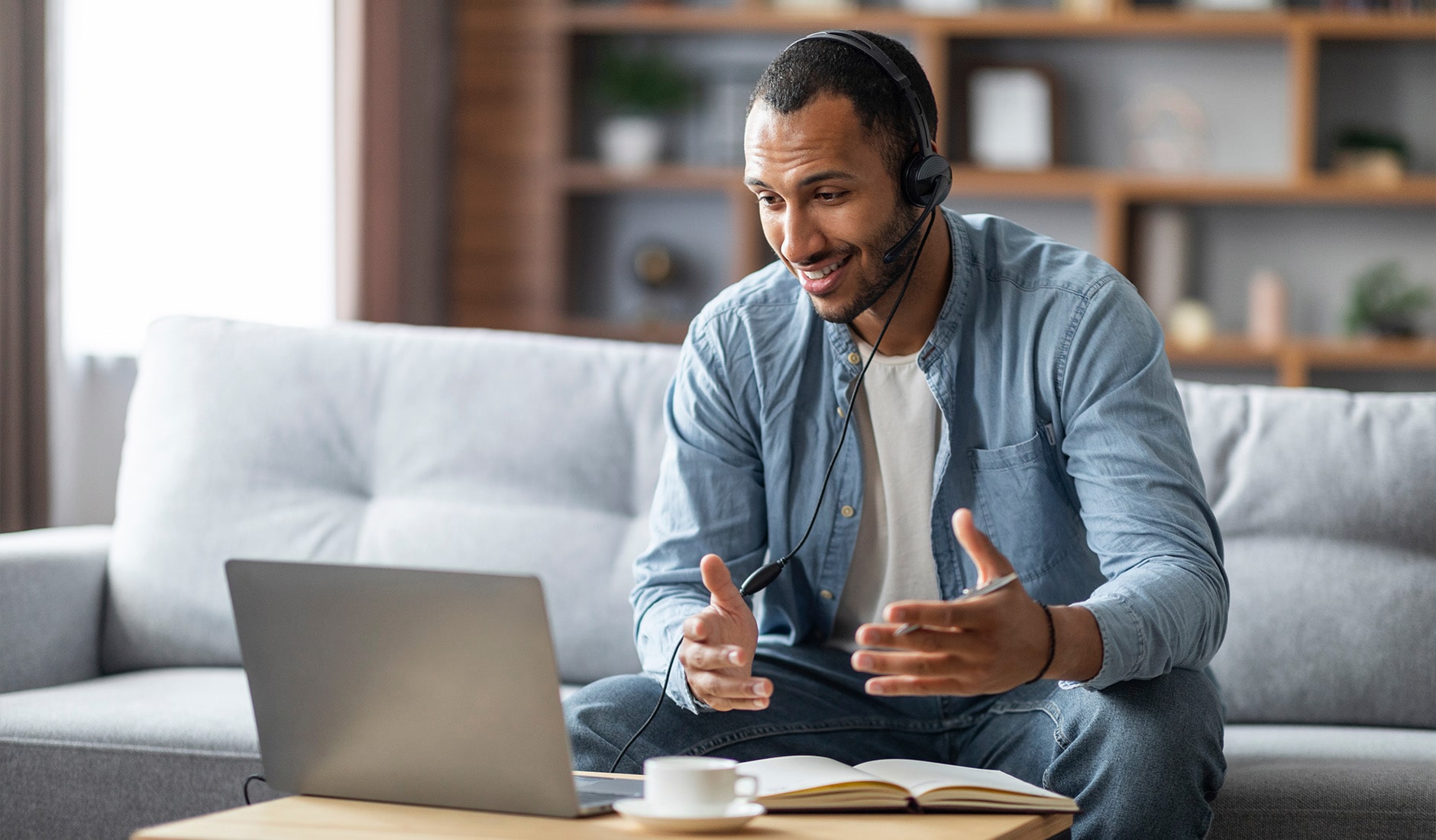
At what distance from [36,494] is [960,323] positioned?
1.86 metres

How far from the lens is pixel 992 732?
1.46 metres

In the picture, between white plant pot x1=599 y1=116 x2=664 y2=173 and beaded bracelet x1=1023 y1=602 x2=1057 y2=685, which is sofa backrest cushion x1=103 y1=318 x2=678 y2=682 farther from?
white plant pot x1=599 y1=116 x2=664 y2=173

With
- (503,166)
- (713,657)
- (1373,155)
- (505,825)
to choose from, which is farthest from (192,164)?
(1373,155)

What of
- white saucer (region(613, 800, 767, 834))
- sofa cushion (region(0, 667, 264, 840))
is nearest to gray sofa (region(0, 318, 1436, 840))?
sofa cushion (region(0, 667, 264, 840))

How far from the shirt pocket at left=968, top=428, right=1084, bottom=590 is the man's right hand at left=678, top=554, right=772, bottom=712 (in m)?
0.34

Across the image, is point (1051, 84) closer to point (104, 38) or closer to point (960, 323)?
point (104, 38)

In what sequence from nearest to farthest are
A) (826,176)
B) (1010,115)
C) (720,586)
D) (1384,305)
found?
(720,586)
(826,176)
(1384,305)
(1010,115)

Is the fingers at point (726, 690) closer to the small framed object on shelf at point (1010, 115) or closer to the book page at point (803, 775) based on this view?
the book page at point (803, 775)

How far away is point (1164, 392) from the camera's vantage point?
1406mm

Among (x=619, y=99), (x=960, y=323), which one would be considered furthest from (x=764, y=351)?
(x=619, y=99)

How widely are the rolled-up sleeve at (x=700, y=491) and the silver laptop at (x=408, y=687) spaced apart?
38cm

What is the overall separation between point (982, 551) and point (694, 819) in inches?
11.3

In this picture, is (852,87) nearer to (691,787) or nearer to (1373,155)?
(691,787)

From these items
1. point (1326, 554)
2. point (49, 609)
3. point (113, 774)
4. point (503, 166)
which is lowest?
point (113, 774)
